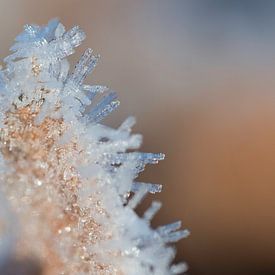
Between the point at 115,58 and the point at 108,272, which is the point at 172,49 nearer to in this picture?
the point at 115,58

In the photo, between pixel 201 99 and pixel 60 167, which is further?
pixel 201 99

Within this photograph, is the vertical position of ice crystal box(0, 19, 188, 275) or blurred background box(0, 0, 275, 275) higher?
blurred background box(0, 0, 275, 275)

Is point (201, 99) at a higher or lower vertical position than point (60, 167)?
higher

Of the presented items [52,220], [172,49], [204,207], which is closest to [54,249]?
[52,220]

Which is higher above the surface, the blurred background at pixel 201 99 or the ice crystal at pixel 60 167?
the blurred background at pixel 201 99

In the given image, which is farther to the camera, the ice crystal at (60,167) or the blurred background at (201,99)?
the blurred background at (201,99)
